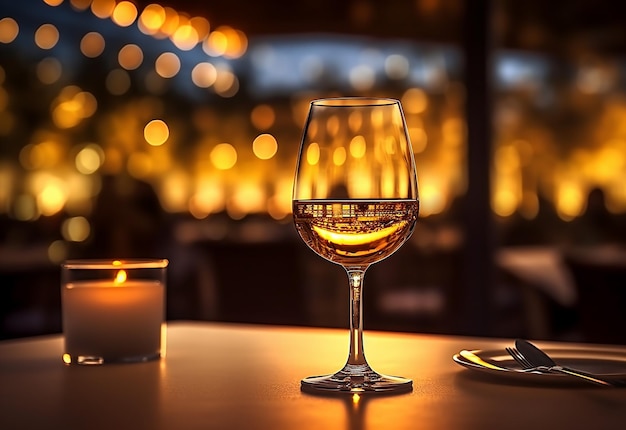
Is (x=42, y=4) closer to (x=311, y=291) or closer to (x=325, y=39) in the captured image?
(x=325, y=39)

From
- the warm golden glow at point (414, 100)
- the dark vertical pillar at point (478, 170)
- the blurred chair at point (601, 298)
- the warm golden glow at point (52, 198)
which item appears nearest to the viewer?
the blurred chair at point (601, 298)

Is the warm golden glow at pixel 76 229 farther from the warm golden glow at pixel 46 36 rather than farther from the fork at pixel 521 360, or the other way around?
the fork at pixel 521 360

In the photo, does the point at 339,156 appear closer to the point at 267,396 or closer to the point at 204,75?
the point at 267,396

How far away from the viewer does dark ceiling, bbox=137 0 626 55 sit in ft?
16.2

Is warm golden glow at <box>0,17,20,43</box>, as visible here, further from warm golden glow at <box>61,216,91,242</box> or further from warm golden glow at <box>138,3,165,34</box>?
warm golden glow at <box>61,216,91,242</box>

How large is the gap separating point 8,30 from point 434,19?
2722 millimetres

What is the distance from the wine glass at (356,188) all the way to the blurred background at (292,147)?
1940 millimetres

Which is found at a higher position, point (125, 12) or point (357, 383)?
point (125, 12)

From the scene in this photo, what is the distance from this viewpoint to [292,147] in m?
6.62

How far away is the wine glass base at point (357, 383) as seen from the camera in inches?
28.4

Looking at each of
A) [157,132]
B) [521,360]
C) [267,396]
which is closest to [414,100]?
[157,132]

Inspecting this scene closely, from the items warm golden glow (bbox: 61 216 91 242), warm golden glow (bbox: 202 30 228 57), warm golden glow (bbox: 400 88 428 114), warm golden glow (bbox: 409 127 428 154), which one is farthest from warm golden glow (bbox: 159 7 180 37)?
warm golden glow (bbox: 409 127 428 154)

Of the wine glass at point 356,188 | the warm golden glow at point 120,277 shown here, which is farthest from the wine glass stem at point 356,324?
the warm golden glow at point 120,277

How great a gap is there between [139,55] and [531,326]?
171 inches
